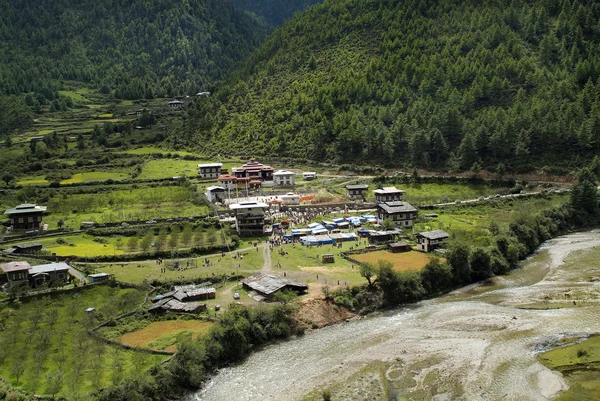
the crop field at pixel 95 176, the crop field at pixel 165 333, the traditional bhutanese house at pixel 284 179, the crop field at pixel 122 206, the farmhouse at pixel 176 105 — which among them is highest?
the farmhouse at pixel 176 105

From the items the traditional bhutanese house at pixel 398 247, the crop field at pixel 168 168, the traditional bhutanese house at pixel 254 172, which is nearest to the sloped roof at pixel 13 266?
the traditional bhutanese house at pixel 398 247

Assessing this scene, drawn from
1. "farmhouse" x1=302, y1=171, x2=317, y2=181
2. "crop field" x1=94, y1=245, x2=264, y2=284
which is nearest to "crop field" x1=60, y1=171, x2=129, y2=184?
"farmhouse" x1=302, y1=171, x2=317, y2=181

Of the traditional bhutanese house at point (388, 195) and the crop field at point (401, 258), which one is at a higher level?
the traditional bhutanese house at point (388, 195)

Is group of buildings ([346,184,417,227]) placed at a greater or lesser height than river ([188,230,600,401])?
greater

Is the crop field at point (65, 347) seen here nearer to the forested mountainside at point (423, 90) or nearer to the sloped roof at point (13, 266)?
the sloped roof at point (13, 266)

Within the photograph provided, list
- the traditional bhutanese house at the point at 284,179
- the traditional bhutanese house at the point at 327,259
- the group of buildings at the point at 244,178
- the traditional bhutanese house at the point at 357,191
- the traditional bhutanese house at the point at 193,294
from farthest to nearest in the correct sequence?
the traditional bhutanese house at the point at 284,179 < the traditional bhutanese house at the point at 357,191 < the group of buildings at the point at 244,178 < the traditional bhutanese house at the point at 327,259 < the traditional bhutanese house at the point at 193,294

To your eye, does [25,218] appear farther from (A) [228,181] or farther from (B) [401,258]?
(B) [401,258]

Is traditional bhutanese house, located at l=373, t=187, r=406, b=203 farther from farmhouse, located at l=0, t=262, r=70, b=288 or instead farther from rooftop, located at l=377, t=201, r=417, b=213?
farmhouse, located at l=0, t=262, r=70, b=288
